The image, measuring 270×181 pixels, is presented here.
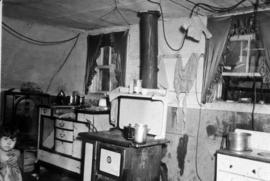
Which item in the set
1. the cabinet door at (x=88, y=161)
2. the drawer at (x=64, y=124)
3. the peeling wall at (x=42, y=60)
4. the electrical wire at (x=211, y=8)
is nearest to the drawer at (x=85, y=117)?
the drawer at (x=64, y=124)

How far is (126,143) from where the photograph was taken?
3182 millimetres

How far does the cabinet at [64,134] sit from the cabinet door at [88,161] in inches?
28.8

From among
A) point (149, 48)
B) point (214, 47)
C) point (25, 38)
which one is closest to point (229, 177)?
point (214, 47)

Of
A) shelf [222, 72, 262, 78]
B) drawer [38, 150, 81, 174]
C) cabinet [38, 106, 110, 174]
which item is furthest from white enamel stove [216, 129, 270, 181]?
drawer [38, 150, 81, 174]

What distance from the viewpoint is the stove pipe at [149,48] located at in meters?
4.18

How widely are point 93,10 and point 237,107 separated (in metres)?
2.56

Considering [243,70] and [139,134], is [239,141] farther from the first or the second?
[139,134]

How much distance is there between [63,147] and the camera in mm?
4582

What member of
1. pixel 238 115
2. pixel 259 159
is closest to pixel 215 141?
pixel 238 115

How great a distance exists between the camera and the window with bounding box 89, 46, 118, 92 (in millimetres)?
5520

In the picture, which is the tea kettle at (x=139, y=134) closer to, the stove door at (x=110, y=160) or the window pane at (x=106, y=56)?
the stove door at (x=110, y=160)

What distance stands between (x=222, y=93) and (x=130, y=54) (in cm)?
185

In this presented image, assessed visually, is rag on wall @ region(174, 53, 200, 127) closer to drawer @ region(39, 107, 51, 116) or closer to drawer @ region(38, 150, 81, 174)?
drawer @ region(38, 150, 81, 174)

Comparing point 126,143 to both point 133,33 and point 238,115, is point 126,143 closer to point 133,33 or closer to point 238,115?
point 238,115
